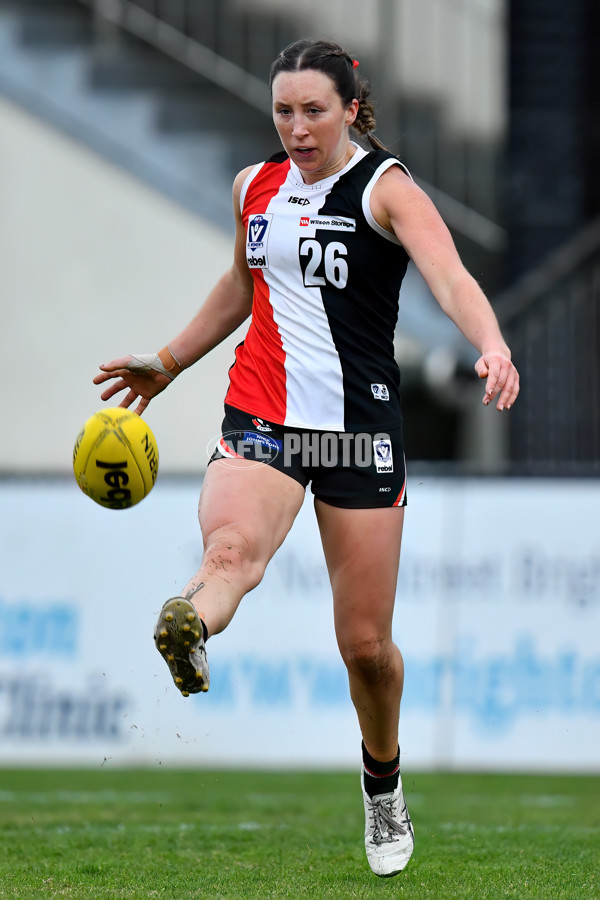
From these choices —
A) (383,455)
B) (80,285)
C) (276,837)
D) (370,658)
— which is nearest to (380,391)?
(383,455)

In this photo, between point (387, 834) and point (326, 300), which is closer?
point (326, 300)

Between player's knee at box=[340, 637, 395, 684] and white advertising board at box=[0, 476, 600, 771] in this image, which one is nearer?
player's knee at box=[340, 637, 395, 684]

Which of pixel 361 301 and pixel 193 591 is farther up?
pixel 361 301

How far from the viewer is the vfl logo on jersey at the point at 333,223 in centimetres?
454

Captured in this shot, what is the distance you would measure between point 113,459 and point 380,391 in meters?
0.97

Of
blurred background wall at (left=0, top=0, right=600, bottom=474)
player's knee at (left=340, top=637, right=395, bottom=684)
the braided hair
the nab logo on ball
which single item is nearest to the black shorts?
the nab logo on ball

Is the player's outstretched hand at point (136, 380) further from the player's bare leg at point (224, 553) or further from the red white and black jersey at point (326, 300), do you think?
the player's bare leg at point (224, 553)

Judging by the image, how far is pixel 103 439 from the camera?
433cm

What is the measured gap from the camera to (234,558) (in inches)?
162

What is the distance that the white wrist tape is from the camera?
196 inches

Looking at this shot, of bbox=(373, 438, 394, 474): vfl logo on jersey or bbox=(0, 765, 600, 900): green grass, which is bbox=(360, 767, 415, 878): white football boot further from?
bbox=(373, 438, 394, 474): vfl logo on jersey

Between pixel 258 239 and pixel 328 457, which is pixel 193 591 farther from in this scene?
pixel 258 239

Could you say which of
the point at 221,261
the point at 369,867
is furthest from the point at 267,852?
the point at 221,261

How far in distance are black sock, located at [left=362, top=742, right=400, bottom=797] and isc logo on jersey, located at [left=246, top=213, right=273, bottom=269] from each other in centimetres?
183
